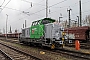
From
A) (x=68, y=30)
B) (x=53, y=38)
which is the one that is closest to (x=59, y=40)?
(x=53, y=38)

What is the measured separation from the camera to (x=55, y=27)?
15.7 m

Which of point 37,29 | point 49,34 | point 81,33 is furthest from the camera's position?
point 81,33

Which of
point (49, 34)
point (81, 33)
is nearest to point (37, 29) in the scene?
point (49, 34)

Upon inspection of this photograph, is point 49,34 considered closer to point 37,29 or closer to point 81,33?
point 37,29

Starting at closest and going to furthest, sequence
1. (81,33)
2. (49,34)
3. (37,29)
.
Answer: (49,34) < (37,29) < (81,33)

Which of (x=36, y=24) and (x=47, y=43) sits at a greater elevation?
(x=36, y=24)

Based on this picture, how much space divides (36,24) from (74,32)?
7820mm

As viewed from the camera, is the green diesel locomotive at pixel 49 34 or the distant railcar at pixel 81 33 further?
the distant railcar at pixel 81 33

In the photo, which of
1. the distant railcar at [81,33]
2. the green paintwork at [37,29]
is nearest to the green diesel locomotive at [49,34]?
the green paintwork at [37,29]

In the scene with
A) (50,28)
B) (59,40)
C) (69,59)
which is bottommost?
(69,59)

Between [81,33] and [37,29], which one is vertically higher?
[37,29]

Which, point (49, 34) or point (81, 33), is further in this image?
point (81, 33)

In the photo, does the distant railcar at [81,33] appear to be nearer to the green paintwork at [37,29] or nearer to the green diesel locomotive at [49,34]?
the green paintwork at [37,29]

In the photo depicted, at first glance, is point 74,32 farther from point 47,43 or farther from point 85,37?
point 47,43
